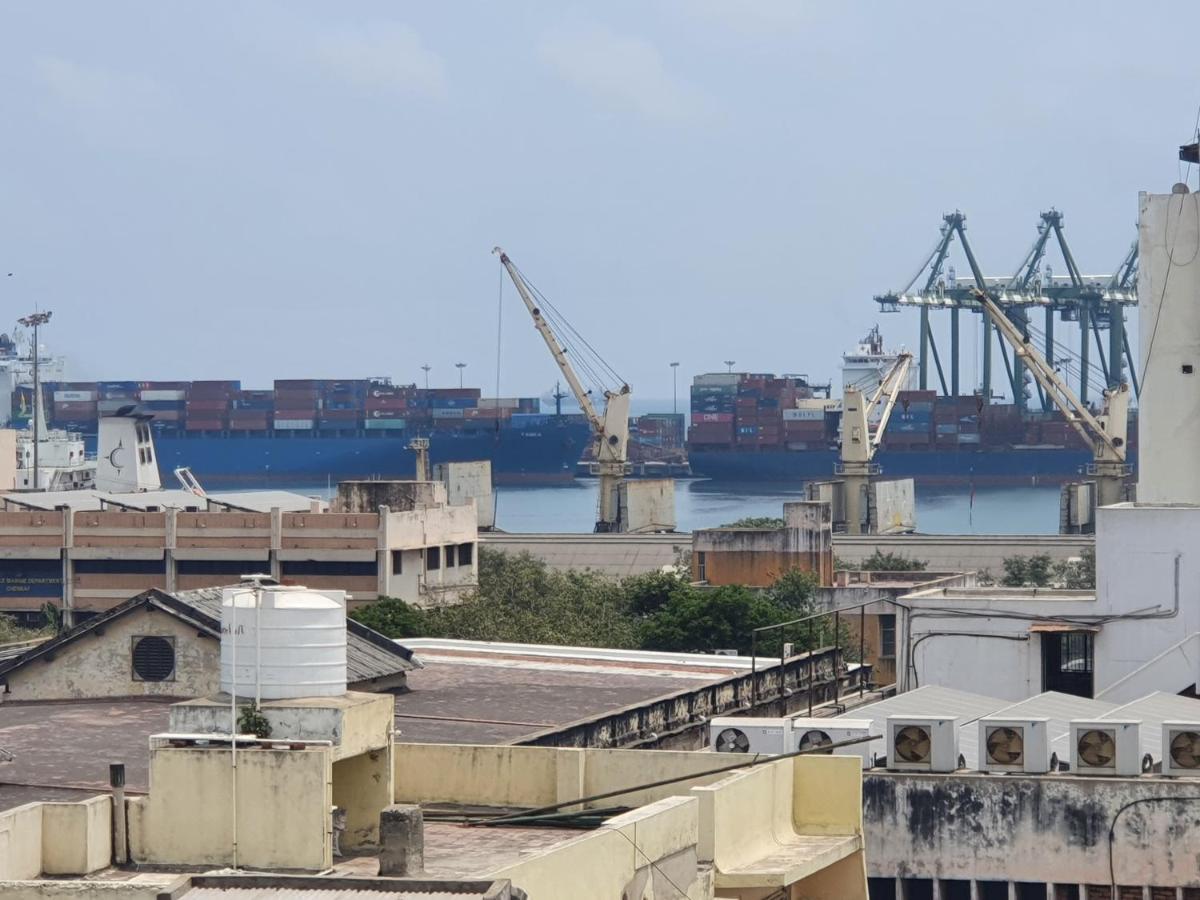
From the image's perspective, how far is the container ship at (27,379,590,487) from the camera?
182125mm

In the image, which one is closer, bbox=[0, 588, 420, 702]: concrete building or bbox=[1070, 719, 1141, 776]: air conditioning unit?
bbox=[1070, 719, 1141, 776]: air conditioning unit

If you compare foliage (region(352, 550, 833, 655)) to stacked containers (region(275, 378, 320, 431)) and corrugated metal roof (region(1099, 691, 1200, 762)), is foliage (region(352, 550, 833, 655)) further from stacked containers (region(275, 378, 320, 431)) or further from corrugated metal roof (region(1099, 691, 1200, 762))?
stacked containers (region(275, 378, 320, 431))

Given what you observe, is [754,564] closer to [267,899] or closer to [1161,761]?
[1161,761]

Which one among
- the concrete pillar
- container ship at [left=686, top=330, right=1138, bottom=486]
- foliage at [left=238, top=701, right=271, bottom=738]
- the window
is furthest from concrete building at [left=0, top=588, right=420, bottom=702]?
container ship at [left=686, top=330, right=1138, bottom=486]

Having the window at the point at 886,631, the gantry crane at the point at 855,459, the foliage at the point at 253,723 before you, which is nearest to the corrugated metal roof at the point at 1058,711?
the foliage at the point at 253,723

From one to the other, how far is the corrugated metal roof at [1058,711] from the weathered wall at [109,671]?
6.54 metres

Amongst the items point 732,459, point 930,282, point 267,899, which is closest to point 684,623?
point 267,899

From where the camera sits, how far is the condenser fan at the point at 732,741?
16.3 metres

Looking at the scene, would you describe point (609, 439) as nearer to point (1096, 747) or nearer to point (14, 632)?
point (14, 632)

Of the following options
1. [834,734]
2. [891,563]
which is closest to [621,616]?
[891,563]

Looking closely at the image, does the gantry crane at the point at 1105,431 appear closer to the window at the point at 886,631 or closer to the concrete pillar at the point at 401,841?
the window at the point at 886,631

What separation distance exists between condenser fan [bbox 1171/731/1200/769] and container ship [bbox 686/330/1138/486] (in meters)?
155

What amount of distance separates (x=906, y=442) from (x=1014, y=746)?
160610 millimetres

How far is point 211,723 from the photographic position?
10289 millimetres
